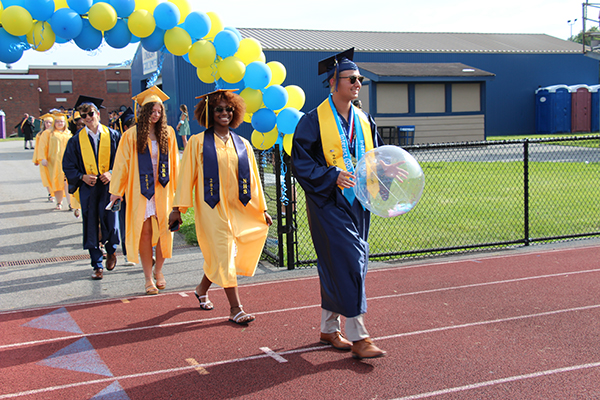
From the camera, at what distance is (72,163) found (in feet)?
21.7

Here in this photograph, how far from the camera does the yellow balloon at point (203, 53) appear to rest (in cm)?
596

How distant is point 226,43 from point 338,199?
8.91 ft

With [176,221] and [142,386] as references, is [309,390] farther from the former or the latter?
[176,221]

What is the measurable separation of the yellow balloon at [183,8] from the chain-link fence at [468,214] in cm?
185

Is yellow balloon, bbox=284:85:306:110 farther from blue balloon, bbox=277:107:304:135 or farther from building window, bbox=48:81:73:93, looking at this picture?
building window, bbox=48:81:73:93

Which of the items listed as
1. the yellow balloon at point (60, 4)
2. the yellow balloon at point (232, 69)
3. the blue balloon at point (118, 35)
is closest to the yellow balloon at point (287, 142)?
the yellow balloon at point (232, 69)

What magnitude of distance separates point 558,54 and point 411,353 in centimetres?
3660

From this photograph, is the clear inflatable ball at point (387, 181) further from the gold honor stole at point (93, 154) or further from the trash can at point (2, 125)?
the trash can at point (2, 125)

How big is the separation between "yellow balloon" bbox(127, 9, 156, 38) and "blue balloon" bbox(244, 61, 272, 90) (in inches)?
44.8

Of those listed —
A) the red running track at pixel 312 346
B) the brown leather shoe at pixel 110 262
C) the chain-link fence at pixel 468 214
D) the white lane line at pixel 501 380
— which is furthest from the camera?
the chain-link fence at pixel 468 214

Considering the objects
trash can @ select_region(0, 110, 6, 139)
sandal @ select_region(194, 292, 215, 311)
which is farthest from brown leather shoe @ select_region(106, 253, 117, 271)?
trash can @ select_region(0, 110, 6, 139)

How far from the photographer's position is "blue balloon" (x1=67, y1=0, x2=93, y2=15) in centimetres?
564

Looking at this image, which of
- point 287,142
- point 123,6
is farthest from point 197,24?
point 287,142

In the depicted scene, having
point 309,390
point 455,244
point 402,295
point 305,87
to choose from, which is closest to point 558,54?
point 305,87
